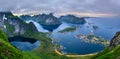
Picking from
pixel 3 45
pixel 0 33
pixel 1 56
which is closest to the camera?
pixel 1 56

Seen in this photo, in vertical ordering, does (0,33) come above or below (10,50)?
below

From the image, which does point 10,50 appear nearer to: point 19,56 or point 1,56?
point 19,56

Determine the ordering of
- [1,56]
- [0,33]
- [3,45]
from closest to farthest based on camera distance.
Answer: [1,56] → [3,45] → [0,33]

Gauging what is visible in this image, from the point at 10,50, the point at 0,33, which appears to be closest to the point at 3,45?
the point at 10,50

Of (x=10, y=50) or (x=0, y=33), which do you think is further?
(x=0, y=33)

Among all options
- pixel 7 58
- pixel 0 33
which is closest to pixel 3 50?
pixel 7 58

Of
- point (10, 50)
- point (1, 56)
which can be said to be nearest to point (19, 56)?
point (10, 50)

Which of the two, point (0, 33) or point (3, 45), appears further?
point (0, 33)

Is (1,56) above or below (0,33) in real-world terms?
above

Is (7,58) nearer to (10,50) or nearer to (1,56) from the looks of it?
(1,56)
